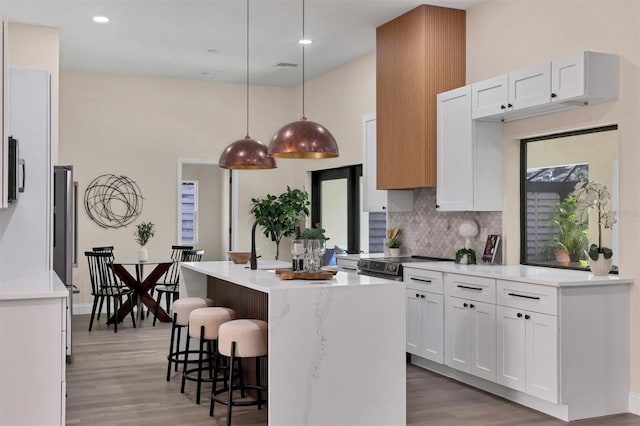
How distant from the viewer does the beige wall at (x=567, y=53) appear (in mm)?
4418

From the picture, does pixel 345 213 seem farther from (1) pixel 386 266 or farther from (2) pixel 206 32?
(2) pixel 206 32

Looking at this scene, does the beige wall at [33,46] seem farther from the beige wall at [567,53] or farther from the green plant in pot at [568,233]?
the green plant in pot at [568,233]

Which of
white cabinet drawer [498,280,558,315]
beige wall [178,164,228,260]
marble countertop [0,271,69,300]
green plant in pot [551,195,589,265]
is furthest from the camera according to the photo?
beige wall [178,164,228,260]

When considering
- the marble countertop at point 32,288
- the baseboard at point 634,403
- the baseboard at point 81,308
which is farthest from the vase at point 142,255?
the baseboard at point 634,403

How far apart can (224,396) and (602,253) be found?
2.83 metres

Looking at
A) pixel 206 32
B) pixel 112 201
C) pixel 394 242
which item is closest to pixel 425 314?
pixel 394 242

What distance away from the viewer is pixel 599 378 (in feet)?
14.2

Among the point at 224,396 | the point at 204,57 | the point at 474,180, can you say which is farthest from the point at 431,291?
the point at 204,57

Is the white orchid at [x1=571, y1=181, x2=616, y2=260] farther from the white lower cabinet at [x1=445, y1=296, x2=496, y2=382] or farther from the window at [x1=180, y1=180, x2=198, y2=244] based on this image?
the window at [x1=180, y1=180, x2=198, y2=244]

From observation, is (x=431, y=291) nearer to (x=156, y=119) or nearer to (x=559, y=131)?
(x=559, y=131)

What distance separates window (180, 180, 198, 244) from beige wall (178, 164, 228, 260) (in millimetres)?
102

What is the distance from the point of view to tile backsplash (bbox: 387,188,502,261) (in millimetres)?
5844

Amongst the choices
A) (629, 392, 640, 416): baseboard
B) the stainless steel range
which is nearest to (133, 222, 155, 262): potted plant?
the stainless steel range

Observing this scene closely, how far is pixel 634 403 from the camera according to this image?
4.39 meters
